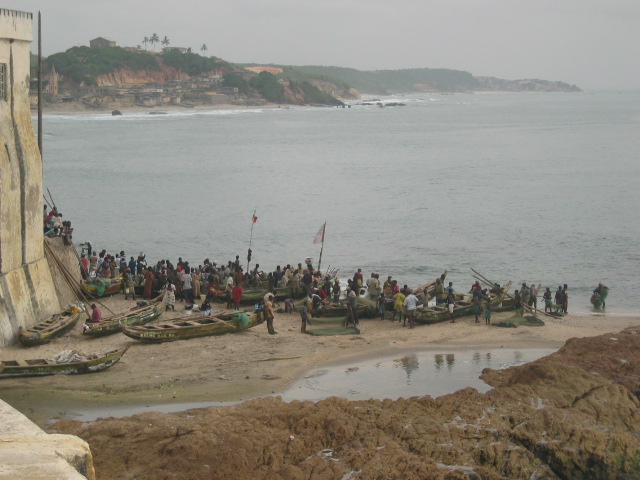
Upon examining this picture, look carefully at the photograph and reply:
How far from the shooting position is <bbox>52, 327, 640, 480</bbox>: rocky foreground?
13031 millimetres

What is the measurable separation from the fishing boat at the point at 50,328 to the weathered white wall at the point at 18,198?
0.94 ft

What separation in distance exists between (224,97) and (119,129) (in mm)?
67082

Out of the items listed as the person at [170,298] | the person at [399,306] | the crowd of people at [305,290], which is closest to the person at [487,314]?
the crowd of people at [305,290]

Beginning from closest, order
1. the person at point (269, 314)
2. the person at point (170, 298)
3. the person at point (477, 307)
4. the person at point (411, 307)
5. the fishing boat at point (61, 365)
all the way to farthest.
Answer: the fishing boat at point (61, 365) → the person at point (269, 314) → the person at point (411, 307) → the person at point (170, 298) → the person at point (477, 307)

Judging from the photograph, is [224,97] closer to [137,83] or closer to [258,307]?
[137,83]

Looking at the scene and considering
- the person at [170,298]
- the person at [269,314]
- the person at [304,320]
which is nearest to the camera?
the person at [269,314]

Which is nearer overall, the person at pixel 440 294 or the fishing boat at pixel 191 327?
the fishing boat at pixel 191 327

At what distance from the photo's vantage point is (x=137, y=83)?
582 ft

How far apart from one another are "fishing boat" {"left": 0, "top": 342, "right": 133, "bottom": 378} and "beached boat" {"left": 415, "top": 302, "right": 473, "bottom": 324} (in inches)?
346

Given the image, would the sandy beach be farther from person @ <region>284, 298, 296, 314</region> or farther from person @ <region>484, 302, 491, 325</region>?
person @ <region>484, 302, 491, 325</region>

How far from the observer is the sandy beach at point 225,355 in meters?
17.2

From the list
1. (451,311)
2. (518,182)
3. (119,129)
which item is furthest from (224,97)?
(451,311)

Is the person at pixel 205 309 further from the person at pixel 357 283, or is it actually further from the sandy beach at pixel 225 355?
the person at pixel 357 283

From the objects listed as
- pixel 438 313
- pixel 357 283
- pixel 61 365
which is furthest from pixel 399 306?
pixel 61 365
